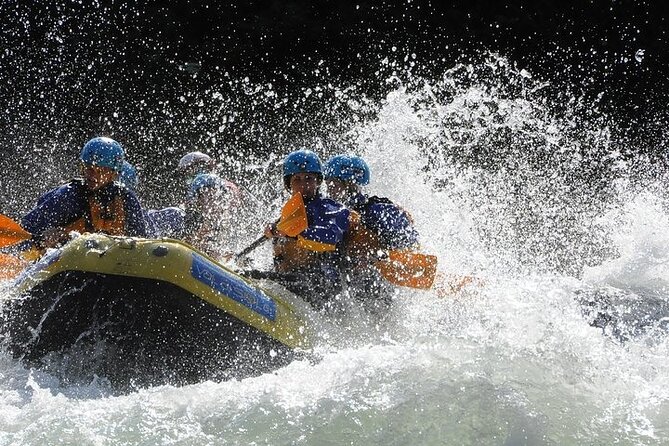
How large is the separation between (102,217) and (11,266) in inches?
33.6

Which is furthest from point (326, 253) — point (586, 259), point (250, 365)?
point (586, 259)

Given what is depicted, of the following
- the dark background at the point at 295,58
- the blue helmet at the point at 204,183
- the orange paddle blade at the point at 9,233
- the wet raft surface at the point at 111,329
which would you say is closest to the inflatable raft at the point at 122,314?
the wet raft surface at the point at 111,329

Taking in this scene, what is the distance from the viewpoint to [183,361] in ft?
13.2

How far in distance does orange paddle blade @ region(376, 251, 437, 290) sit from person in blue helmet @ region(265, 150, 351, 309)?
396 millimetres

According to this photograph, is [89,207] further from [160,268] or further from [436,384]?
[436,384]

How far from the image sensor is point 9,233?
4.41 m

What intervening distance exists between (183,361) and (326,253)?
1.44 m

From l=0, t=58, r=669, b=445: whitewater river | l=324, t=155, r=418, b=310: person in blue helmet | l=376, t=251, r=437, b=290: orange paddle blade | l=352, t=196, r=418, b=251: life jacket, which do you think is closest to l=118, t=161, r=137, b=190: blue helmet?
l=0, t=58, r=669, b=445: whitewater river

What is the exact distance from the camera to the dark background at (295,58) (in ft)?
45.1

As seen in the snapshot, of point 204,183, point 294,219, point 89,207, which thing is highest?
point 204,183

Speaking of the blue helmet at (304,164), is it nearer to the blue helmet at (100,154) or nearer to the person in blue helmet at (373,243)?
the person in blue helmet at (373,243)

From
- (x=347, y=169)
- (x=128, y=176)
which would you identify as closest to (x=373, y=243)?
(x=347, y=169)

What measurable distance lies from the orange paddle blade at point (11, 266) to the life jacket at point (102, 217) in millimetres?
521

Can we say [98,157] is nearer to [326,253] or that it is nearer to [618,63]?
[326,253]
